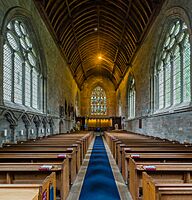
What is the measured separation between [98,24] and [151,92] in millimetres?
7088

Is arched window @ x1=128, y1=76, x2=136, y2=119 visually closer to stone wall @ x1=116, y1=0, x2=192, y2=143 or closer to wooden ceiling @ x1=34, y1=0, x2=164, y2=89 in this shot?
wooden ceiling @ x1=34, y1=0, x2=164, y2=89

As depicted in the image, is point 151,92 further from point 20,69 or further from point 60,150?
point 60,150

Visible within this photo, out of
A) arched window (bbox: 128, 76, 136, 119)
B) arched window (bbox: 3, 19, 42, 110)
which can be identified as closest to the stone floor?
arched window (bbox: 3, 19, 42, 110)

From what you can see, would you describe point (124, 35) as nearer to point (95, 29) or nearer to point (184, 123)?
point (95, 29)

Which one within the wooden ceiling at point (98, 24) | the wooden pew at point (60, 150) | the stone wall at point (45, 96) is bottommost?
the wooden pew at point (60, 150)

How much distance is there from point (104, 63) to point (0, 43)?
2103 cm

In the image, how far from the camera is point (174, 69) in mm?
10211

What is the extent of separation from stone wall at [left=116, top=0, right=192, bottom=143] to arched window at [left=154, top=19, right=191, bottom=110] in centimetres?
45

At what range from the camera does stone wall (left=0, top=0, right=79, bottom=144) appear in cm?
762

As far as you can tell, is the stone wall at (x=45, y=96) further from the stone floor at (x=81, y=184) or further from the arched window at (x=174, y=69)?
the arched window at (x=174, y=69)

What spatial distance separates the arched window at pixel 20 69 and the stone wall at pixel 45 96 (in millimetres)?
398

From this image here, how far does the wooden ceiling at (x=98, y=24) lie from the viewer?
41.0 feet

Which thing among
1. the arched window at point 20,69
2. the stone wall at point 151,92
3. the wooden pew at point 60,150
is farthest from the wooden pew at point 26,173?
the stone wall at point 151,92

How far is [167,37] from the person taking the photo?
10.8 meters
